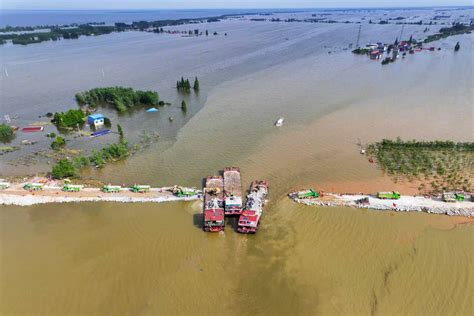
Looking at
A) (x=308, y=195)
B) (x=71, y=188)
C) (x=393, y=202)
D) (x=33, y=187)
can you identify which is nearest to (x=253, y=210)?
(x=308, y=195)

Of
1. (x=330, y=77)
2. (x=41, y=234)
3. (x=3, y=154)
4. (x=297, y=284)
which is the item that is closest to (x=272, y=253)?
(x=297, y=284)

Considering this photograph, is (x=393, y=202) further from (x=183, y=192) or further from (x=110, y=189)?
(x=110, y=189)

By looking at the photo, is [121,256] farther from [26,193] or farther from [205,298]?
[26,193]

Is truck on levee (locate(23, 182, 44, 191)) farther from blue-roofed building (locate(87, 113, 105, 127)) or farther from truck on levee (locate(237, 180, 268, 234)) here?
truck on levee (locate(237, 180, 268, 234))

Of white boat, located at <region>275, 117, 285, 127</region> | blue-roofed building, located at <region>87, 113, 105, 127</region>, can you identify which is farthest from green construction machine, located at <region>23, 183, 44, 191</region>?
white boat, located at <region>275, 117, 285, 127</region>

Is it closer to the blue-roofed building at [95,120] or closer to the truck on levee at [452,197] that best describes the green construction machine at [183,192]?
the truck on levee at [452,197]

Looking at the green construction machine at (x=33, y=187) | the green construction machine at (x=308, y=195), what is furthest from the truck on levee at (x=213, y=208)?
the green construction machine at (x=33, y=187)
